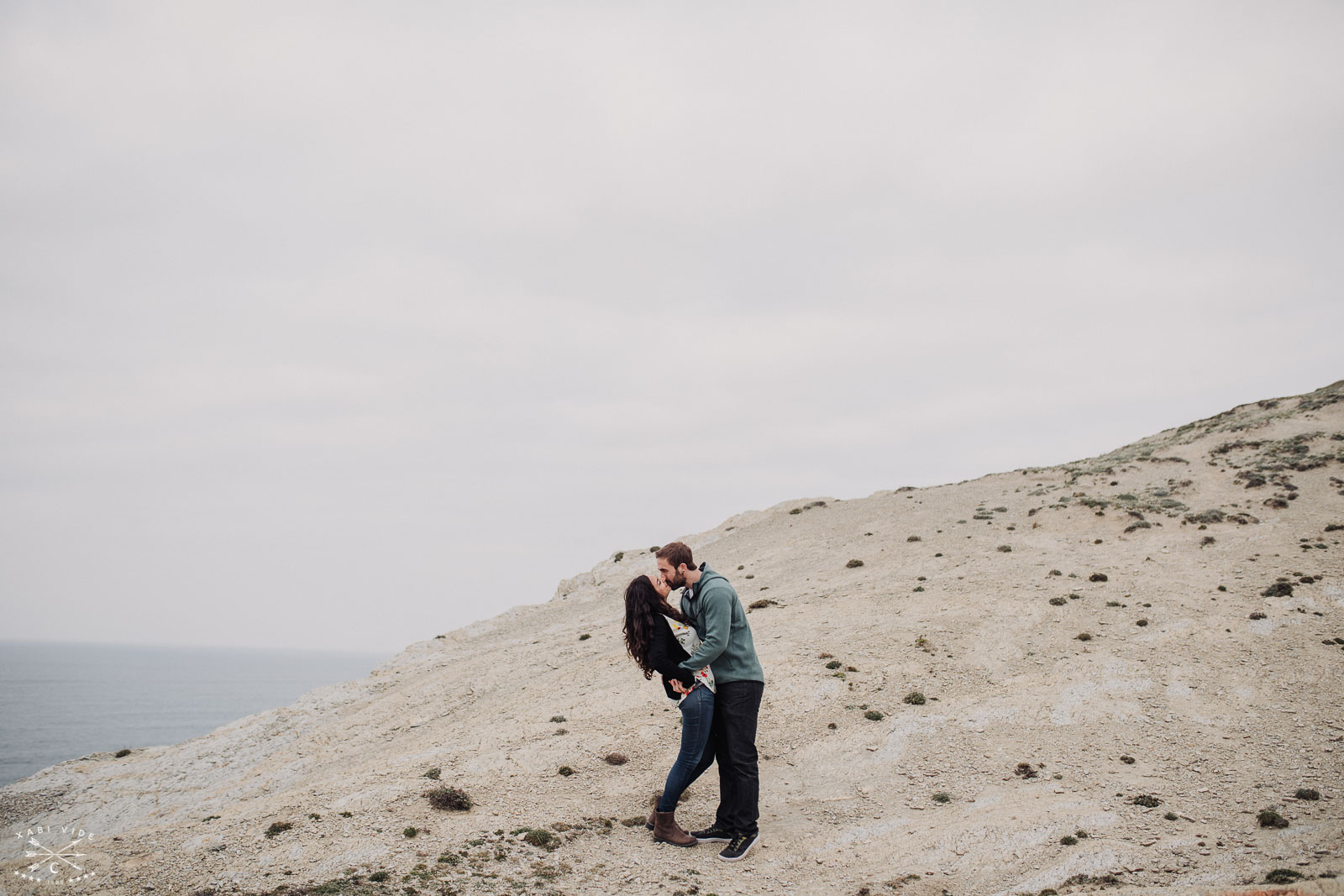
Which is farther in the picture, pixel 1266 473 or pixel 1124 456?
pixel 1124 456

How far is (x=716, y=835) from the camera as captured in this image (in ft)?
36.8

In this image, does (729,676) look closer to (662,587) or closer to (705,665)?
(705,665)

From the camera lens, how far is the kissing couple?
10422mm

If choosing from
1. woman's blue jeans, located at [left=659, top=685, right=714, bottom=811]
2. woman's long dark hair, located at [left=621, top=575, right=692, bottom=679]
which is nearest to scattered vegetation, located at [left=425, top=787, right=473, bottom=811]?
woman's blue jeans, located at [left=659, top=685, right=714, bottom=811]

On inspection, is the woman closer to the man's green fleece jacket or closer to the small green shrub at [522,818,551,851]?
the man's green fleece jacket

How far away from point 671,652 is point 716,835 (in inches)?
124

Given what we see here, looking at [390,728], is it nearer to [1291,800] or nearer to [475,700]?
[475,700]

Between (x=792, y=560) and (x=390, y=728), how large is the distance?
22.5 m

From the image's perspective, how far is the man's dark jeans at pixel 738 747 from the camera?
10.6m

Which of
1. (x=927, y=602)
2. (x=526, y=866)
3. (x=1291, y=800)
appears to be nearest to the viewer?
(x=526, y=866)

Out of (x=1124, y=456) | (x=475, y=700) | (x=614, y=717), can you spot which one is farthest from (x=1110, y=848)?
(x=1124, y=456)

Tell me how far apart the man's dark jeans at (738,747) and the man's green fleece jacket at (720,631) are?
7.3 inches

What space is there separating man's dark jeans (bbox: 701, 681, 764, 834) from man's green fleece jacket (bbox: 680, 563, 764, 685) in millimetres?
186

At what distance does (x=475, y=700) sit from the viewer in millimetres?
27328
